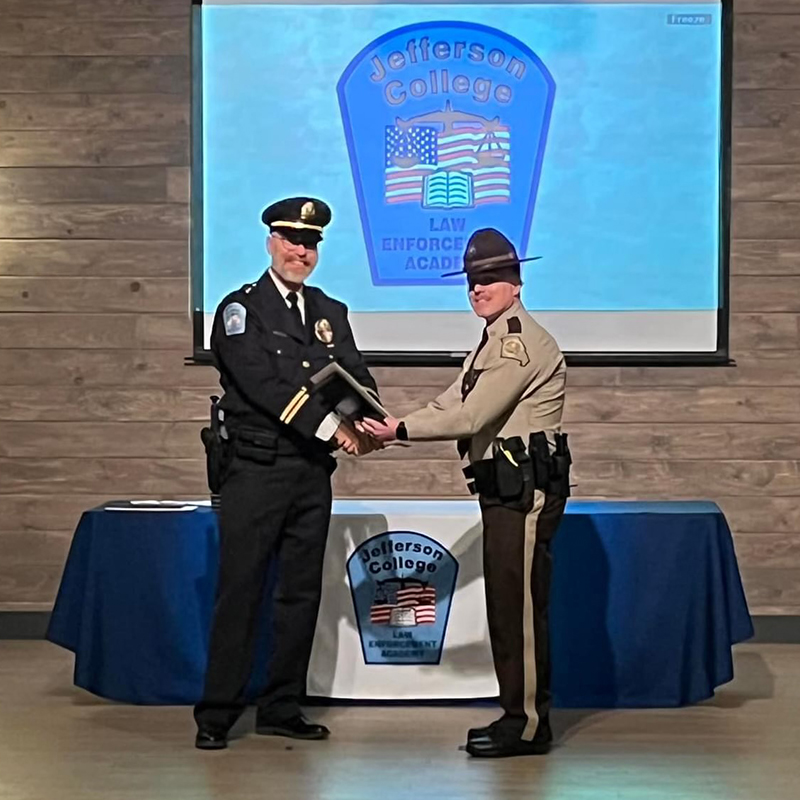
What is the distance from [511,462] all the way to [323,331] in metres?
0.73

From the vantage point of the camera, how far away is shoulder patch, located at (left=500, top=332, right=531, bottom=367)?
3551 millimetres

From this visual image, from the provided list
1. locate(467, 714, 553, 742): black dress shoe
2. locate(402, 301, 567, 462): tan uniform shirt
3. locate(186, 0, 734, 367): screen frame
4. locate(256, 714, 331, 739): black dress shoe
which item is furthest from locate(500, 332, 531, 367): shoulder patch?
locate(186, 0, 734, 367): screen frame

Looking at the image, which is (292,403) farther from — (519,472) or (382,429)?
(519,472)

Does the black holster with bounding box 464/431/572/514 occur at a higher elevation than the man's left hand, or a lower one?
lower

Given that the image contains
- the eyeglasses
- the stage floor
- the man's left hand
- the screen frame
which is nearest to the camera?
the stage floor

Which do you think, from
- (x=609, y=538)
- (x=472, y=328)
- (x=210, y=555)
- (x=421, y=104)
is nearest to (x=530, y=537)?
(x=609, y=538)

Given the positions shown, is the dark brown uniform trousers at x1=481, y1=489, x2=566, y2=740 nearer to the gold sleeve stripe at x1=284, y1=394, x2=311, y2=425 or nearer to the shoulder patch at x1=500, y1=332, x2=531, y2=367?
the shoulder patch at x1=500, y1=332, x2=531, y2=367

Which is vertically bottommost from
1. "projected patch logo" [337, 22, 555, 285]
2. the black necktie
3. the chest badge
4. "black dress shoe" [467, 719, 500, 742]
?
"black dress shoe" [467, 719, 500, 742]

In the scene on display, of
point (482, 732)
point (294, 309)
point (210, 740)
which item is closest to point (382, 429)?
point (294, 309)

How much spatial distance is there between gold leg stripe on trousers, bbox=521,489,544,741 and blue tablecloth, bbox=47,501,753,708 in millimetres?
581

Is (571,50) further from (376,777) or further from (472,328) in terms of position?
(376,777)

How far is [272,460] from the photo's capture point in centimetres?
371

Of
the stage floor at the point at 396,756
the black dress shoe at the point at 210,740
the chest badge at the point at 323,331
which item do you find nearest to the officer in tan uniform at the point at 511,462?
the stage floor at the point at 396,756

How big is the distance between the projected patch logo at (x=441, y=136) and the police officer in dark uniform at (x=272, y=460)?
58.3 inches
